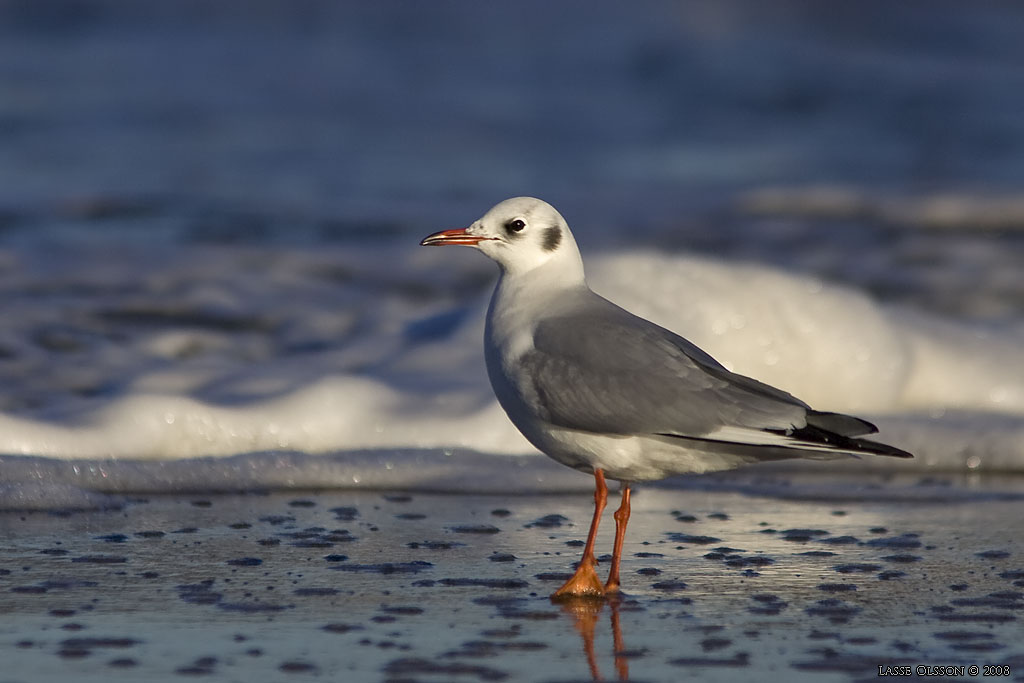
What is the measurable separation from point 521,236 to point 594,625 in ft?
4.22

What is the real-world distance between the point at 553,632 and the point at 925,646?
0.82 metres

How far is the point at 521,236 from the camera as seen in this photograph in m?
4.34

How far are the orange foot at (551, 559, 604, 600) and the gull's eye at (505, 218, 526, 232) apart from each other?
3.48ft

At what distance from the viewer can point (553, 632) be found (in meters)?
3.45

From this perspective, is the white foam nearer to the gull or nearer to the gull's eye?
the gull's eye

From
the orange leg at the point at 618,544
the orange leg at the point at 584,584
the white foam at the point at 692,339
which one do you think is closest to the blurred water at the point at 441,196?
the white foam at the point at 692,339

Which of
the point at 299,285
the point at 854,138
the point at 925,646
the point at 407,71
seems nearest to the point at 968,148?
the point at 854,138

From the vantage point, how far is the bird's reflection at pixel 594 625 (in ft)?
10.4

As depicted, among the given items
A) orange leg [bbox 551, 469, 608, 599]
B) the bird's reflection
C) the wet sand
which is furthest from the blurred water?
the bird's reflection

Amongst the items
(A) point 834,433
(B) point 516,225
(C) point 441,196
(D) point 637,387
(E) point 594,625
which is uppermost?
(C) point 441,196

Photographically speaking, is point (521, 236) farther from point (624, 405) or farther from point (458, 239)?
point (624, 405)

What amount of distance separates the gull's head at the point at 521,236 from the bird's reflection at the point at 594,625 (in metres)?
1.06

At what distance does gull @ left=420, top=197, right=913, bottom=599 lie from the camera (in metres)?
3.74

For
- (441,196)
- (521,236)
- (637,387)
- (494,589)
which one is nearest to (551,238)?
(521,236)
